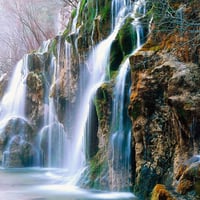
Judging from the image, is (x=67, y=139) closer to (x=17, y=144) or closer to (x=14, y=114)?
(x=17, y=144)

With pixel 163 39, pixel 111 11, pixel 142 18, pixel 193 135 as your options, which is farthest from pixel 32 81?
pixel 193 135

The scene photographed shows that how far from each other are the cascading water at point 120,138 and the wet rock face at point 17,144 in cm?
765

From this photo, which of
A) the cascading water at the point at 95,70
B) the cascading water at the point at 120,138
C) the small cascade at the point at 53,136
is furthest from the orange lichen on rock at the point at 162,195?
the small cascade at the point at 53,136

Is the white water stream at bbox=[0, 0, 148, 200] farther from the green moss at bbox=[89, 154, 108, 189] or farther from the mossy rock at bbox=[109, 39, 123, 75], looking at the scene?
the green moss at bbox=[89, 154, 108, 189]

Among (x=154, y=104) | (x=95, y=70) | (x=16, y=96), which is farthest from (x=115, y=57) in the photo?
(x=16, y=96)

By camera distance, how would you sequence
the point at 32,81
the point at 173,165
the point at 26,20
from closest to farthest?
the point at 173,165 → the point at 32,81 → the point at 26,20

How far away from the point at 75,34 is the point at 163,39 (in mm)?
5596

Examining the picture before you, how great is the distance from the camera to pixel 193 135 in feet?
22.4

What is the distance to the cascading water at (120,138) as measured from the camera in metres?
8.48

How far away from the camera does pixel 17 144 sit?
16047 millimetres

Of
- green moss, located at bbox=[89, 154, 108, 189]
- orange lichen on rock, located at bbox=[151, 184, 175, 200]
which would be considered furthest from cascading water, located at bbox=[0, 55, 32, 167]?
orange lichen on rock, located at bbox=[151, 184, 175, 200]

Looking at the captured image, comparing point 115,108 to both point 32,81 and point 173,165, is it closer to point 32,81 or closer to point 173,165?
point 173,165

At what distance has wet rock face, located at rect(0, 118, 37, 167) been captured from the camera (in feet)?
51.1

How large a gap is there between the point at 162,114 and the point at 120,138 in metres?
1.33
